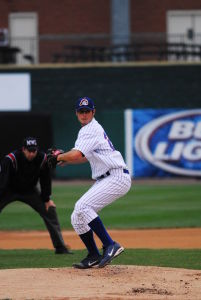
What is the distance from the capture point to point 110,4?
105ft

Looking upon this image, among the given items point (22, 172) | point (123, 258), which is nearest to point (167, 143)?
point (22, 172)

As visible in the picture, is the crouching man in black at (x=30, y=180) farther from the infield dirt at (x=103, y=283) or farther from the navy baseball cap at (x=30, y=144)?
the infield dirt at (x=103, y=283)

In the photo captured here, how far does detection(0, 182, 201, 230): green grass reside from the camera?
16.9 metres

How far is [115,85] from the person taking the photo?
29.0 meters

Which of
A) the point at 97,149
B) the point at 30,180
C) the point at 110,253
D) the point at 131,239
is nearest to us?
the point at 97,149

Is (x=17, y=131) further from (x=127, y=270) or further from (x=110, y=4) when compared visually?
(x=127, y=270)

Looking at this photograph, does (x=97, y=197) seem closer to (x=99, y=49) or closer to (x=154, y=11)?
(x=99, y=49)

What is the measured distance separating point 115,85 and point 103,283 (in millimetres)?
20925

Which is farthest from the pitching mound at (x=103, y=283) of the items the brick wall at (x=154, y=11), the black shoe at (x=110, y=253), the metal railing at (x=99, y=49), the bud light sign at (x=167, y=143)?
the brick wall at (x=154, y=11)

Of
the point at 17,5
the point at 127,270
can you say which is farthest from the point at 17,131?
the point at 127,270

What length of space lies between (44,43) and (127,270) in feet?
70.7

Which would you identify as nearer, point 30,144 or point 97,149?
point 97,149

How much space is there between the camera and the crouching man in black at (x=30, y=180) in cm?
1133

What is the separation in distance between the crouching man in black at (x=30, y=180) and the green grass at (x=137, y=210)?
462cm
